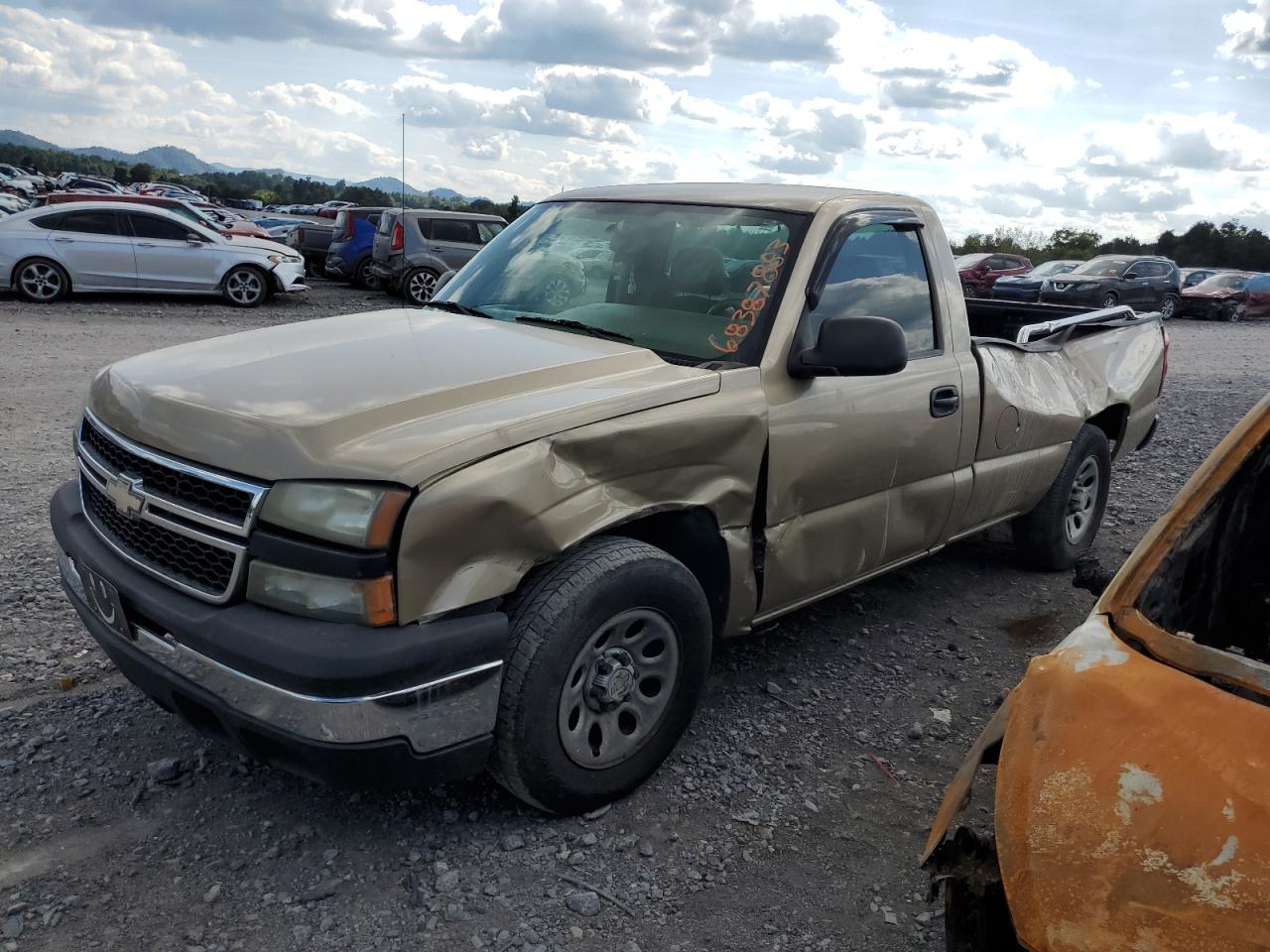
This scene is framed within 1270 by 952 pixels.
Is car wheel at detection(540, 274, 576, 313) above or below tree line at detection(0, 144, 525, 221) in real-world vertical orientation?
above

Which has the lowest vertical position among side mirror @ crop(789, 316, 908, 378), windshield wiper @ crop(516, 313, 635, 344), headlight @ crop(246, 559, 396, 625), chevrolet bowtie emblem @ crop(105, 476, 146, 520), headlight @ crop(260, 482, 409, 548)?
headlight @ crop(246, 559, 396, 625)

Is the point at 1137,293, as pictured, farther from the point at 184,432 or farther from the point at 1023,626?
the point at 184,432

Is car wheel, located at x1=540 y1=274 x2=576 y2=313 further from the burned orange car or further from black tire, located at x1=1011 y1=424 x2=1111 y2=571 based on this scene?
black tire, located at x1=1011 y1=424 x2=1111 y2=571

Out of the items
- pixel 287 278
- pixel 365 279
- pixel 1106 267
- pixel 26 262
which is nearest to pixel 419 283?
pixel 287 278

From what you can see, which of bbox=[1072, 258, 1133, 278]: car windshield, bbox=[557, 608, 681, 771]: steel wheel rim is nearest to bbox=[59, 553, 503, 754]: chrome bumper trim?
bbox=[557, 608, 681, 771]: steel wheel rim

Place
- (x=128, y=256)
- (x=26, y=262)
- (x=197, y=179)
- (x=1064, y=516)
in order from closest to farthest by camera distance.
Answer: (x=1064, y=516) < (x=26, y=262) < (x=128, y=256) < (x=197, y=179)

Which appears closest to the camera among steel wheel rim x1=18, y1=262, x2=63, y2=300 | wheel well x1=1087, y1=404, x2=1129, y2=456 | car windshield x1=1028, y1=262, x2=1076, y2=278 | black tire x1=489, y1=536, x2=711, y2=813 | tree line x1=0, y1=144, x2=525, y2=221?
black tire x1=489, y1=536, x2=711, y2=813

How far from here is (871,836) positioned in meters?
3.12

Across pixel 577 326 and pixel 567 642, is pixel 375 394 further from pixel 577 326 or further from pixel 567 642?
pixel 577 326

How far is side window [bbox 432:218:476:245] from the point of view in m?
17.2

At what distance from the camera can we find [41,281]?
14.5 metres

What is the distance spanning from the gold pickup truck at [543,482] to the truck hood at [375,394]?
1 centimetres

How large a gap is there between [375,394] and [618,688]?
109 centimetres

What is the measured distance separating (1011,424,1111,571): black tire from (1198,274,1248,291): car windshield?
2371cm
